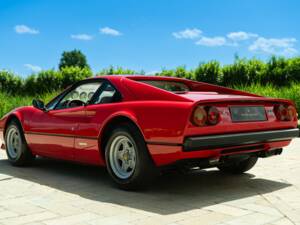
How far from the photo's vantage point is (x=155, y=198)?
4953mm

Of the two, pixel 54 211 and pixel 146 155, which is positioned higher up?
pixel 146 155

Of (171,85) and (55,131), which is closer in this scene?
(55,131)

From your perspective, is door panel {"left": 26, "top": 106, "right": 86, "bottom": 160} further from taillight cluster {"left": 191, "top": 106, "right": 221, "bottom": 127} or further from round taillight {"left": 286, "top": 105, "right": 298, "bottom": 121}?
round taillight {"left": 286, "top": 105, "right": 298, "bottom": 121}

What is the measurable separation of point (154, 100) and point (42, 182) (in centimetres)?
186

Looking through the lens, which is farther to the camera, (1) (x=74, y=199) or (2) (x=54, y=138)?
(2) (x=54, y=138)

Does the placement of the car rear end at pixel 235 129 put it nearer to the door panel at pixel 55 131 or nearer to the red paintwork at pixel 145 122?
the red paintwork at pixel 145 122

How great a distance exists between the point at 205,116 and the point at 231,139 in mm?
393

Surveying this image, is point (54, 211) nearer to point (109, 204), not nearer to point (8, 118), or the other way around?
point (109, 204)

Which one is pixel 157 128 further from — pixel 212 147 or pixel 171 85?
pixel 171 85

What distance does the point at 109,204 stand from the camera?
4723mm

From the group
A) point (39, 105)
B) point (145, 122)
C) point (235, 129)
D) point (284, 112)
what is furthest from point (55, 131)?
point (284, 112)

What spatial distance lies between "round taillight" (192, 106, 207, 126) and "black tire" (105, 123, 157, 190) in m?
0.65

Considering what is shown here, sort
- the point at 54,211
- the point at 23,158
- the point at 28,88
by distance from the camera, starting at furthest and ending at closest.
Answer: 1. the point at 28,88
2. the point at 23,158
3. the point at 54,211

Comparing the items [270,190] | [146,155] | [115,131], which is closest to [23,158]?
[115,131]
